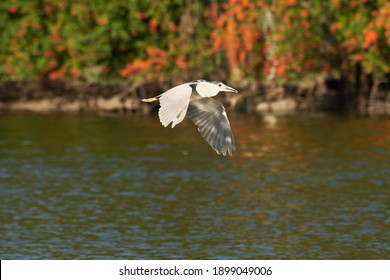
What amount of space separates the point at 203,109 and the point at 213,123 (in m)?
0.35

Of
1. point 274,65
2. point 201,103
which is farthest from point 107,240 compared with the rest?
point 274,65

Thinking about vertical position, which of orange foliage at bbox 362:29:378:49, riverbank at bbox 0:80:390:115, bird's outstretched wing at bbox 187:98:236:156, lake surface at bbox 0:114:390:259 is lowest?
lake surface at bbox 0:114:390:259

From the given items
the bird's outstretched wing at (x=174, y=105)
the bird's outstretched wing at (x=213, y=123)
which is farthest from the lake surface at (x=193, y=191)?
the bird's outstretched wing at (x=174, y=105)

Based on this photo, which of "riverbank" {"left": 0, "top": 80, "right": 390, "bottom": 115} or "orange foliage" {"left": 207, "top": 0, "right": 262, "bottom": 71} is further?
"riverbank" {"left": 0, "top": 80, "right": 390, "bottom": 115}

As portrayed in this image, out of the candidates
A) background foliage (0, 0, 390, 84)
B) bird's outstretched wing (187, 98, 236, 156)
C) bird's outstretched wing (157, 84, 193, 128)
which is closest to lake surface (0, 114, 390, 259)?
background foliage (0, 0, 390, 84)

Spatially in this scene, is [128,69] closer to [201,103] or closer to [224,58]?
[224,58]

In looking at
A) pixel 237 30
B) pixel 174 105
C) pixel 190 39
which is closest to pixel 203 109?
pixel 174 105

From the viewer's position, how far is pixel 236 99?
4019 centimetres

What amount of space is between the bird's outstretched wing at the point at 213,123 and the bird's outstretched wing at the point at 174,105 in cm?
62

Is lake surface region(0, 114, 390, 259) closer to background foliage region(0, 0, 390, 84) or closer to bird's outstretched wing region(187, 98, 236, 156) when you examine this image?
background foliage region(0, 0, 390, 84)

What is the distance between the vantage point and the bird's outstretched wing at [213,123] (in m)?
14.3

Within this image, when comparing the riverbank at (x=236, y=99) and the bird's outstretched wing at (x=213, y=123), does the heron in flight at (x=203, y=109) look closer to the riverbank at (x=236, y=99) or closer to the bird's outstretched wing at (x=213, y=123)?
the bird's outstretched wing at (x=213, y=123)

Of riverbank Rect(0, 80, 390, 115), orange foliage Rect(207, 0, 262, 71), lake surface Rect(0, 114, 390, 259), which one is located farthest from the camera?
riverbank Rect(0, 80, 390, 115)

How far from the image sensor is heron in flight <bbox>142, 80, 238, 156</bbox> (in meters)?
Answer: 13.4
